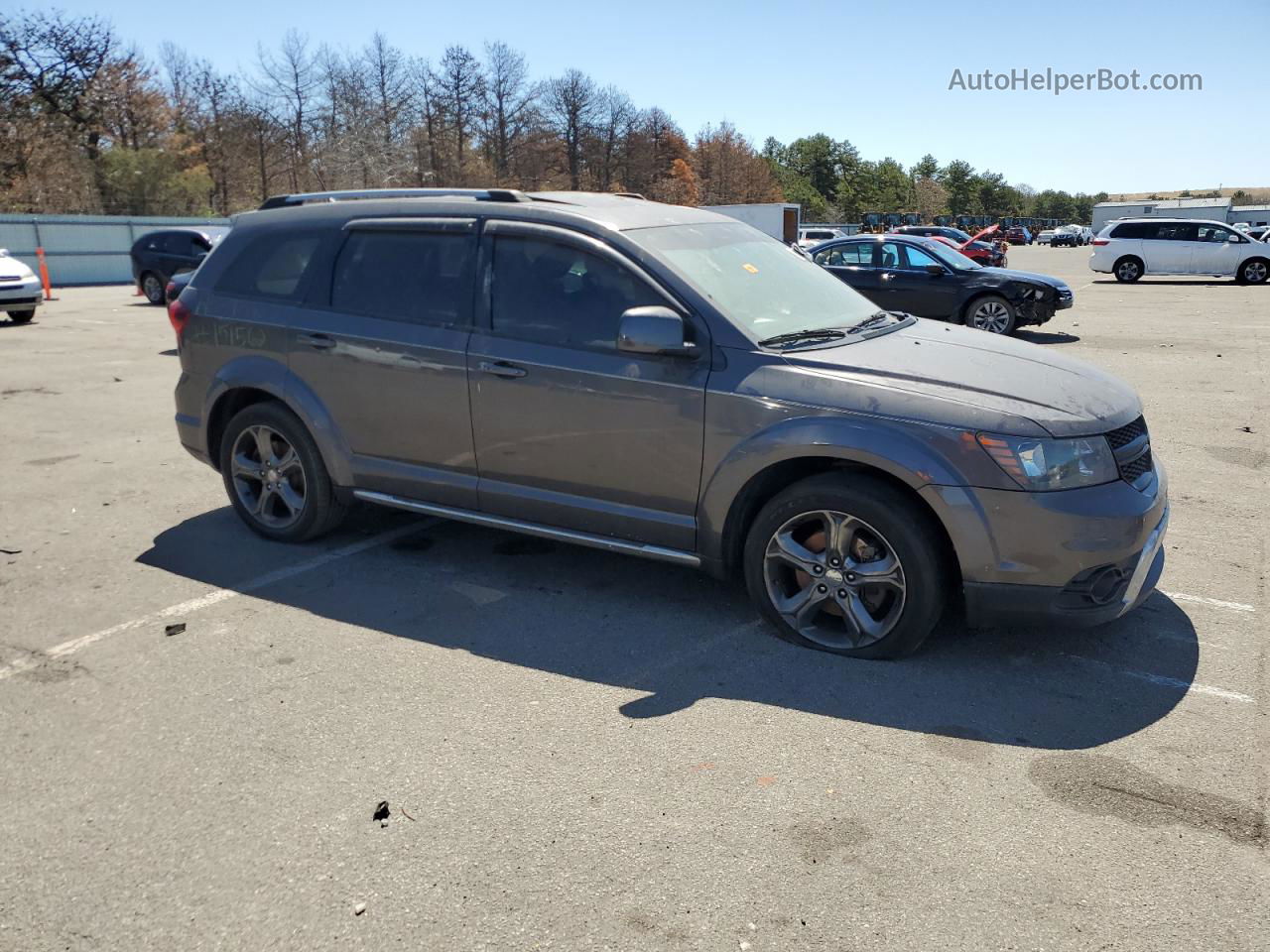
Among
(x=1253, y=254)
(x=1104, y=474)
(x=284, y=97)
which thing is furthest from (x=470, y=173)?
(x=1104, y=474)

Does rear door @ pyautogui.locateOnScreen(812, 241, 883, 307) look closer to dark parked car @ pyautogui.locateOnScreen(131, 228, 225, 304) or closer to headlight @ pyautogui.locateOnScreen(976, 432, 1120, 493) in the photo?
dark parked car @ pyautogui.locateOnScreen(131, 228, 225, 304)

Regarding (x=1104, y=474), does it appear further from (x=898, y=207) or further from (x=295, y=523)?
(x=898, y=207)

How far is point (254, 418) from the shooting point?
18.3 ft

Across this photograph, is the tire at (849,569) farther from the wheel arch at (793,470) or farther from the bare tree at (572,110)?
the bare tree at (572,110)

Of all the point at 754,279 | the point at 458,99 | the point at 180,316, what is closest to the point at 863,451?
the point at 754,279

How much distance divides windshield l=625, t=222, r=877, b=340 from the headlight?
43.7 inches

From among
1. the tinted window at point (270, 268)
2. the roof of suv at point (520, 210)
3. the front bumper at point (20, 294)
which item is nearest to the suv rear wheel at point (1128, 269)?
the front bumper at point (20, 294)

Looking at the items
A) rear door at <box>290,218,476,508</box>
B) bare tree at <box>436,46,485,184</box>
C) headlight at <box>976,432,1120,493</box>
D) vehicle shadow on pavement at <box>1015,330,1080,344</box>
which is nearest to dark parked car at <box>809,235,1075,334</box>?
vehicle shadow on pavement at <box>1015,330,1080,344</box>

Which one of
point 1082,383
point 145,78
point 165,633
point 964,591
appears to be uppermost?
point 145,78

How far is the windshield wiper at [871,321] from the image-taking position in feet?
15.9

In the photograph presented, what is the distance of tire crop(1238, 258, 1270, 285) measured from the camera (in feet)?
92.1

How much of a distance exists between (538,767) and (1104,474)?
7.89ft

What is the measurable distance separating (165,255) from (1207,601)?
2169 centimetres

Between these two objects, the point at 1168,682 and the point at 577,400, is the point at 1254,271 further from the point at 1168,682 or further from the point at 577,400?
the point at 577,400
